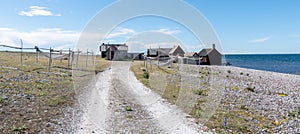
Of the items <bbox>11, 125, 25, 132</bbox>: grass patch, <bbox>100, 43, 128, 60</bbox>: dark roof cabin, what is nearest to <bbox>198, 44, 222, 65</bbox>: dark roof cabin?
<bbox>100, 43, 128, 60</bbox>: dark roof cabin

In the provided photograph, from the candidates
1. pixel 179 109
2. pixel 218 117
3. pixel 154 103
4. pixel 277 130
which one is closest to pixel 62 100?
pixel 154 103

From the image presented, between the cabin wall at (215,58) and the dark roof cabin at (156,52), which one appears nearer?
the cabin wall at (215,58)

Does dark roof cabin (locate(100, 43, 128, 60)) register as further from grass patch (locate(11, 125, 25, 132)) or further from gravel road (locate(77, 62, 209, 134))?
grass patch (locate(11, 125, 25, 132))

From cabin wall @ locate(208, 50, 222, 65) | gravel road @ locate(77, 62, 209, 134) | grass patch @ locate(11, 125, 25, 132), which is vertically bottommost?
gravel road @ locate(77, 62, 209, 134)

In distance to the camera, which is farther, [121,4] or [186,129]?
[121,4]

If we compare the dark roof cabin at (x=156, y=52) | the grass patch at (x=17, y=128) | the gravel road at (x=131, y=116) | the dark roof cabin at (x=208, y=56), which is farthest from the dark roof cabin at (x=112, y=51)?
the grass patch at (x=17, y=128)

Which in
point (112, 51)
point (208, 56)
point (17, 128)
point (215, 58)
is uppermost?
point (112, 51)

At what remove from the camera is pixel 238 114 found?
384 inches

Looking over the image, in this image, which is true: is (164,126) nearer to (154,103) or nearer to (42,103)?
(154,103)

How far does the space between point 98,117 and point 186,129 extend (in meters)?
3.45

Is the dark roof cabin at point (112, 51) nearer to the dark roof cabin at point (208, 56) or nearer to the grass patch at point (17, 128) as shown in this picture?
the dark roof cabin at point (208, 56)

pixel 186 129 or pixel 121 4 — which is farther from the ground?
pixel 121 4

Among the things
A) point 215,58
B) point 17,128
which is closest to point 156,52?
point 215,58

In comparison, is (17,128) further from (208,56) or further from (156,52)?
(156,52)
